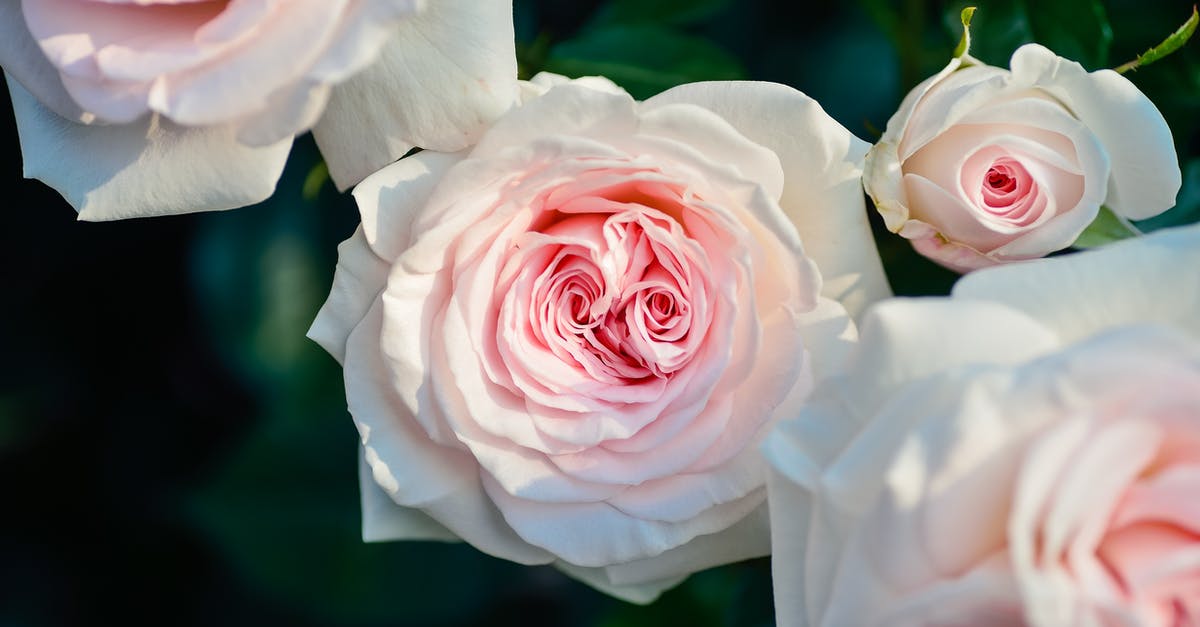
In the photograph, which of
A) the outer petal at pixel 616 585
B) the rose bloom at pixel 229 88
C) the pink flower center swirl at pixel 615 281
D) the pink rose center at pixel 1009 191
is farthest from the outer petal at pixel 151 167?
the pink rose center at pixel 1009 191

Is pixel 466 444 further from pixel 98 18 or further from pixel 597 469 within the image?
pixel 98 18

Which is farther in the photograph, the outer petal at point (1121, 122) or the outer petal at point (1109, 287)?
the outer petal at point (1121, 122)

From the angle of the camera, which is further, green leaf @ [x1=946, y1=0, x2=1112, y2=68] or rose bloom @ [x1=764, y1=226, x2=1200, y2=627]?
green leaf @ [x1=946, y1=0, x2=1112, y2=68]

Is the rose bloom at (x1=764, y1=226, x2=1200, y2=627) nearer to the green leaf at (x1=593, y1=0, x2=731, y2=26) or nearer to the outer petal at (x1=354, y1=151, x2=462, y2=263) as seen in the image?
the outer petal at (x1=354, y1=151, x2=462, y2=263)

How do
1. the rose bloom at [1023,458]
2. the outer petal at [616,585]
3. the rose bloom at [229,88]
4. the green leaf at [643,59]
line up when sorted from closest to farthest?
1. the rose bloom at [1023,458]
2. the rose bloom at [229,88]
3. the outer petal at [616,585]
4. the green leaf at [643,59]

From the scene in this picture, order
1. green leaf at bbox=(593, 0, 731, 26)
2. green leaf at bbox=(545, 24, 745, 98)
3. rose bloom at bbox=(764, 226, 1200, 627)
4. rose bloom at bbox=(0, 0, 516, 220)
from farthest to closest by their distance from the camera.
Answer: green leaf at bbox=(593, 0, 731, 26)
green leaf at bbox=(545, 24, 745, 98)
rose bloom at bbox=(0, 0, 516, 220)
rose bloom at bbox=(764, 226, 1200, 627)

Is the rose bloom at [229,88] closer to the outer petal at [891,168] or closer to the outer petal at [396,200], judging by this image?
the outer petal at [396,200]

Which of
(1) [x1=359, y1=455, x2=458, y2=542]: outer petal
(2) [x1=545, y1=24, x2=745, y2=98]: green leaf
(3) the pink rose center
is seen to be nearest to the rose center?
(3) the pink rose center
